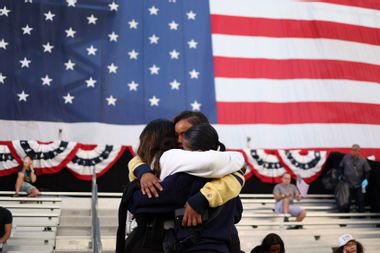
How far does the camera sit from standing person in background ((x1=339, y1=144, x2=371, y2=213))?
31.9ft

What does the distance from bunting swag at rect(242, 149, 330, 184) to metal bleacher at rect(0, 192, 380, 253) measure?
0.67 metres

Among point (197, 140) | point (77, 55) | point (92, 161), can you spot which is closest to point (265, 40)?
point (77, 55)

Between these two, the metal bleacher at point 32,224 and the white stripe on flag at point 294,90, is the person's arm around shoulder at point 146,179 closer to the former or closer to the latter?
the metal bleacher at point 32,224

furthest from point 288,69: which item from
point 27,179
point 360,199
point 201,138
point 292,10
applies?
point 201,138

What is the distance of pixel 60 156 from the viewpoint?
9.76 m

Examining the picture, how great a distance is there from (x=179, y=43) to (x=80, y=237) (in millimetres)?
5874

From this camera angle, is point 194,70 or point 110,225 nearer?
point 110,225

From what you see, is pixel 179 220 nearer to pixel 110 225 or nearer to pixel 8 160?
pixel 110 225

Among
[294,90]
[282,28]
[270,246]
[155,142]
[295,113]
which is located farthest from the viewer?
[282,28]

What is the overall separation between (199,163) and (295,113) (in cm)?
1051

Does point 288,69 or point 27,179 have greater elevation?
point 288,69

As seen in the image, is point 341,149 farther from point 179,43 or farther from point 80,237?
point 80,237

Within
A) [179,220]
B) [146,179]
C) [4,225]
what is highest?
[146,179]

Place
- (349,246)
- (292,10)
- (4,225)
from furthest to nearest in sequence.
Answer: (292,10) → (4,225) → (349,246)
